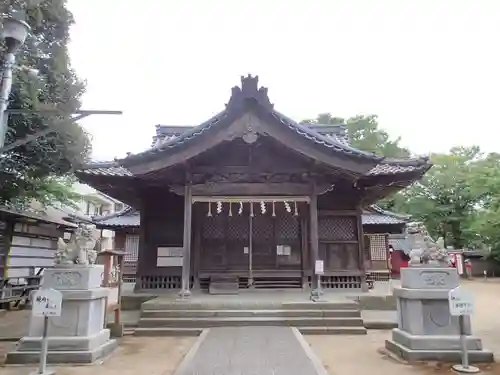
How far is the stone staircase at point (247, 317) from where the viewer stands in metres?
8.78

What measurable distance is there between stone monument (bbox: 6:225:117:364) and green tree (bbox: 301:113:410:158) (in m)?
35.1

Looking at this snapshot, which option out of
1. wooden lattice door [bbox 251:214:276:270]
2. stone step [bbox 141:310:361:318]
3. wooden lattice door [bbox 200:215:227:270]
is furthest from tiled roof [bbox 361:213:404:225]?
stone step [bbox 141:310:361:318]

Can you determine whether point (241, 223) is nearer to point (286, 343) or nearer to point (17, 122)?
point (286, 343)

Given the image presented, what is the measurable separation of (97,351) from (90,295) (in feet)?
Result: 3.09

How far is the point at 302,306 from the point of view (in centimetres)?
941

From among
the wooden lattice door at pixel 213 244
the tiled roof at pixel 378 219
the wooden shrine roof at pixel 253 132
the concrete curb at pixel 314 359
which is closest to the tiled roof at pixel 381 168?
the wooden shrine roof at pixel 253 132

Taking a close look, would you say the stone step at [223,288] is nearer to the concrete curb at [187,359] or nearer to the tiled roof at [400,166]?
the concrete curb at [187,359]

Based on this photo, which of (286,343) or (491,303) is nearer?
(286,343)

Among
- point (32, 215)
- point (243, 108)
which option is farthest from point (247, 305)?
point (32, 215)

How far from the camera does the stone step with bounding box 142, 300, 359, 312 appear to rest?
936 centimetres

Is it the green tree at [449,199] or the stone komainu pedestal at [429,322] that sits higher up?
the green tree at [449,199]

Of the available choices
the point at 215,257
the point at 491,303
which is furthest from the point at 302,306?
the point at 491,303

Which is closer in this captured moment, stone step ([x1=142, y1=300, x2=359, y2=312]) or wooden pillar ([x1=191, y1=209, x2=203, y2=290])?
stone step ([x1=142, y1=300, x2=359, y2=312])

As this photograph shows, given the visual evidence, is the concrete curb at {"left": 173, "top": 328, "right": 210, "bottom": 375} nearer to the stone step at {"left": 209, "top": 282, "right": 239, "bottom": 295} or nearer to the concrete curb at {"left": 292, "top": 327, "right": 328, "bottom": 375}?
the concrete curb at {"left": 292, "top": 327, "right": 328, "bottom": 375}
